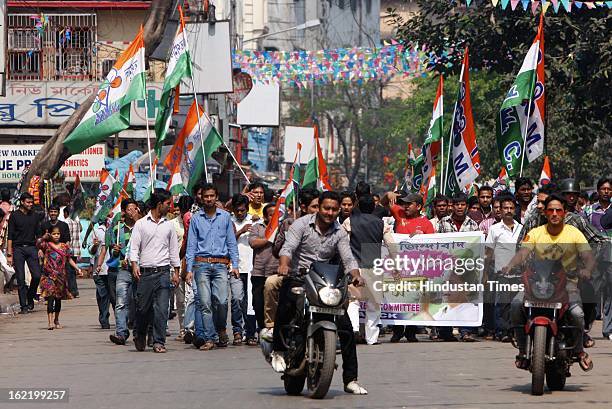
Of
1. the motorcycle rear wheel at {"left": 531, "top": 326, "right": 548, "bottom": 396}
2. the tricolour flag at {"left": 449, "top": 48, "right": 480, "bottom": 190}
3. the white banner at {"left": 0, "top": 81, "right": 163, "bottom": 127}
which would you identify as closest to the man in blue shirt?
the motorcycle rear wheel at {"left": 531, "top": 326, "right": 548, "bottom": 396}

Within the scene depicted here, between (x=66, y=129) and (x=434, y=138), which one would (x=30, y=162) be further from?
(x=434, y=138)

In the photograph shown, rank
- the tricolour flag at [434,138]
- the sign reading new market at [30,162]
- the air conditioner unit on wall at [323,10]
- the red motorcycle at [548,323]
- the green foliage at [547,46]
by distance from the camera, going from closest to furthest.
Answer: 1. the red motorcycle at [548,323]
2. the tricolour flag at [434,138]
3. the green foliage at [547,46]
4. the sign reading new market at [30,162]
5. the air conditioner unit on wall at [323,10]

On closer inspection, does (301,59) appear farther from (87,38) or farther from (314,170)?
(314,170)

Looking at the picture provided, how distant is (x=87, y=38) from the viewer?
130 ft

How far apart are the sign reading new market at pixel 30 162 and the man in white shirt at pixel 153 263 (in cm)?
1807

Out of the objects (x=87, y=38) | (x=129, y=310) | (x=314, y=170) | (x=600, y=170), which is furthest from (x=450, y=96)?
(x=129, y=310)

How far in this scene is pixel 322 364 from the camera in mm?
10625

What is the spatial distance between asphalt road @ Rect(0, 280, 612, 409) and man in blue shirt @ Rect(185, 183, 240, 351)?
1.57 ft

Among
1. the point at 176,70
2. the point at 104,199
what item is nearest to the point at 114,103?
the point at 176,70

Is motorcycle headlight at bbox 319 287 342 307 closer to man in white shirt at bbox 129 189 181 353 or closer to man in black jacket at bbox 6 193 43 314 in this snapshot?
man in white shirt at bbox 129 189 181 353

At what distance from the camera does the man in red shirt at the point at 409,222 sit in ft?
54.0

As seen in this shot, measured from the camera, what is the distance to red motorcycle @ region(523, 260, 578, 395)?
1082 centimetres

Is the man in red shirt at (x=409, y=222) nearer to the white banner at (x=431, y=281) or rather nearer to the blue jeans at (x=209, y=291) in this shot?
the white banner at (x=431, y=281)

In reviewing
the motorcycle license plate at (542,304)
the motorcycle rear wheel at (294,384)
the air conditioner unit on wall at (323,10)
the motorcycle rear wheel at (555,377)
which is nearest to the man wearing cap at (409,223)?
the motorcycle rear wheel at (555,377)
